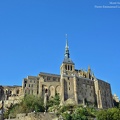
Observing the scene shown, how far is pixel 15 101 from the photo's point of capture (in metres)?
80.4

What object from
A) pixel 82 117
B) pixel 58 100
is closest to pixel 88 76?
pixel 58 100

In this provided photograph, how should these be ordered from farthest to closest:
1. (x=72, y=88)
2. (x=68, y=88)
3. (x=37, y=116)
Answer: (x=72, y=88)
(x=68, y=88)
(x=37, y=116)

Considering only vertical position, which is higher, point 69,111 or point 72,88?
point 72,88

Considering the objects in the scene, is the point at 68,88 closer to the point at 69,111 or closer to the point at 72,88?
the point at 72,88

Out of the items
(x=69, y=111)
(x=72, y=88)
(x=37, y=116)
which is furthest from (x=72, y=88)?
(x=37, y=116)

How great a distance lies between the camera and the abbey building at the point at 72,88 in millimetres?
81812

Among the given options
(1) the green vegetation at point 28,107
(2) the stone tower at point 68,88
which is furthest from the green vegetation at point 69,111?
(2) the stone tower at point 68,88

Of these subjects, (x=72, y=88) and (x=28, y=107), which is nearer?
(x=28, y=107)

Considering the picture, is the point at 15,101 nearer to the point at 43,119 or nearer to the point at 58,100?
the point at 58,100

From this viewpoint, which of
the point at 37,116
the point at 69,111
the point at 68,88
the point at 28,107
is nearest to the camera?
the point at 37,116

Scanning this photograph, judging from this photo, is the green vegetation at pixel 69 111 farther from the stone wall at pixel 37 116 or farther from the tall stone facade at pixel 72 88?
the tall stone facade at pixel 72 88

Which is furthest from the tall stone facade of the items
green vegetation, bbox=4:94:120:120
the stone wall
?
the stone wall

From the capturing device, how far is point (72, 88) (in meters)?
82.9

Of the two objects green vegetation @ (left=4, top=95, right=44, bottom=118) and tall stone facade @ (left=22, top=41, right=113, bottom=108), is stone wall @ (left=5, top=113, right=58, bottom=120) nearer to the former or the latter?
green vegetation @ (left=4, top=95, right=44, bottom=118)
